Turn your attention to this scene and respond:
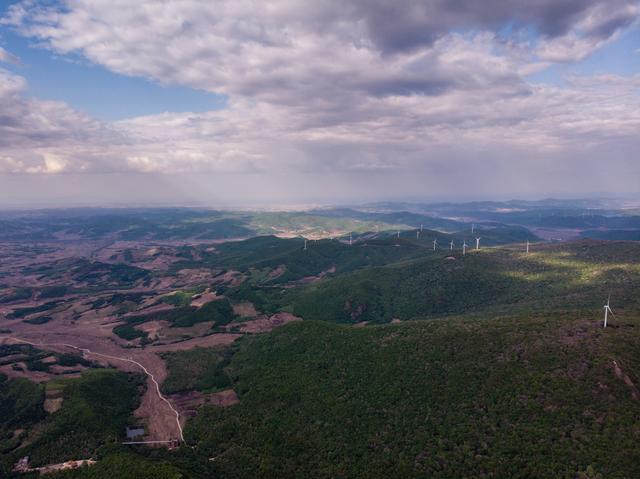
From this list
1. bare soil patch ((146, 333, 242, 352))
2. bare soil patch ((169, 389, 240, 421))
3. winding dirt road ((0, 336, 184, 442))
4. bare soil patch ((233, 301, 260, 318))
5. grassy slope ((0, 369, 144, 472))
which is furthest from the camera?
bare soil patch ((233, 301, 260, 318))

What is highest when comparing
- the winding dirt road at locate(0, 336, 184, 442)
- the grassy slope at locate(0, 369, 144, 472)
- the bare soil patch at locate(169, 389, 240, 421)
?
the grassy slope at locate(0, 369, 144, 472)

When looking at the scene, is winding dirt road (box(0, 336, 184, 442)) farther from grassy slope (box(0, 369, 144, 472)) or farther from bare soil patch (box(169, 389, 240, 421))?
grassy slope (box(0, 369, 144, 472))

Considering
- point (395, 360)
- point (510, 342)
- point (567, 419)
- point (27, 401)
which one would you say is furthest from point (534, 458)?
point (27, 401)

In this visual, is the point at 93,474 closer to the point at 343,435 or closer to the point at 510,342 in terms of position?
the point at 343,435

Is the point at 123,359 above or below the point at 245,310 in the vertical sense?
below

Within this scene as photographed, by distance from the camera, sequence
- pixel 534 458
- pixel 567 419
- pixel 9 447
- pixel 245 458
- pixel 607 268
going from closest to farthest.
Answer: pixel 534 458
pixel 567 419
pixel 245 458
pixel 9 447
pixel 607 268

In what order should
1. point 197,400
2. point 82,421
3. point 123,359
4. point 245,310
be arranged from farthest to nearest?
point 245,310 → point 123,359 → point 197,400 → point 82,421

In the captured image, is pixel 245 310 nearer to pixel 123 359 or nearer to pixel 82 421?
pixel 123 359

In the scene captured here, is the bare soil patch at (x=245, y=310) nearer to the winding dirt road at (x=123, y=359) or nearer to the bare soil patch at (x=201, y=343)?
the bare soil patch at (x=201, y=343)

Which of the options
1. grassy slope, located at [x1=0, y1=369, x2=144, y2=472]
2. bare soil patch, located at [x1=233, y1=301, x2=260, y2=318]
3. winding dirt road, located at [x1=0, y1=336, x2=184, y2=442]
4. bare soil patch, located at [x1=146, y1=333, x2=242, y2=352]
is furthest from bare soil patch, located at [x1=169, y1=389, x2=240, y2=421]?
bare soil patch, located at [x1=233, y1=301, x2=260, y2=318]

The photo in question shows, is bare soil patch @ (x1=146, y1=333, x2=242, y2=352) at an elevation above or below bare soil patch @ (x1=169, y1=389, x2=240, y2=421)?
→ below

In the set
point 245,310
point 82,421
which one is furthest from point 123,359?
point 245,310
